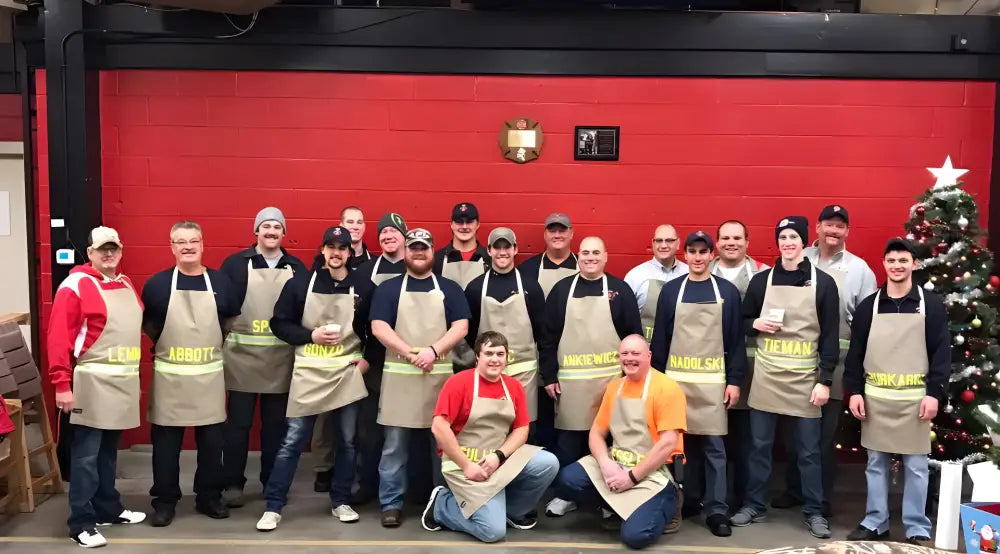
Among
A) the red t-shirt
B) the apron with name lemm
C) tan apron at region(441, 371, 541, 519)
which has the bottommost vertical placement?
tan apron at region(441, 371, 541, 519)

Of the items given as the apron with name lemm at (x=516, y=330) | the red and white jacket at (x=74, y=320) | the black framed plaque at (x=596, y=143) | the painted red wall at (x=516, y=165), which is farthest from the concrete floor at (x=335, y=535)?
the black framed plaque at (x=596, y=143)

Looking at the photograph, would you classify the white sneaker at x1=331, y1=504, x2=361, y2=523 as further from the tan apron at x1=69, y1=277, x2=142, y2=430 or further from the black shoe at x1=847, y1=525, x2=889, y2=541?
the black shoe at x1=847, y1=525, x2=889, y2=541

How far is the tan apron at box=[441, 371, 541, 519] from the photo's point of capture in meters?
4.43

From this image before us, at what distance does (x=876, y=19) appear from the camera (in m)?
5.66

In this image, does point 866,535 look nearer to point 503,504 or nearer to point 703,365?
point 703,365

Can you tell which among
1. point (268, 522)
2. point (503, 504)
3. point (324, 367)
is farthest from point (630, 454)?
point (268, 522)

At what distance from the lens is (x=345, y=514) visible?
15.5 feet

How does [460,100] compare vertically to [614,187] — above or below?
above

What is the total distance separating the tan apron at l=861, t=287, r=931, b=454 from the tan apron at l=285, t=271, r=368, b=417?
300cm

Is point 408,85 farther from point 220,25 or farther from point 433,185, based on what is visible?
point 220,25

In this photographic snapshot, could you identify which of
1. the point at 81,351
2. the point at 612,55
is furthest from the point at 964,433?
the point at 81,351

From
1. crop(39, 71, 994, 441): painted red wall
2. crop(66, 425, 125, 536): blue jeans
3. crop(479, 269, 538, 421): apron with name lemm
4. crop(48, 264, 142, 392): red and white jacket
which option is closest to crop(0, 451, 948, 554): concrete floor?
crop(66, 425, 125, 536): blue jeans

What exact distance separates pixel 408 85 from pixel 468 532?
10.4 ft

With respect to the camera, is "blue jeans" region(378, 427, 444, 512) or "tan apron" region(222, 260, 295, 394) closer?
"blue jeans" region(378, 427, 444, 512)
